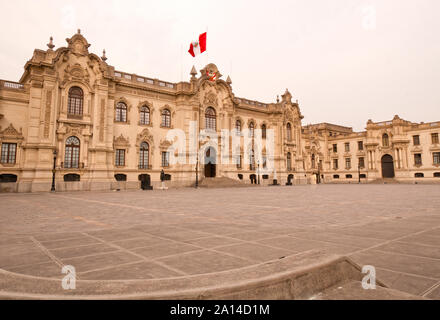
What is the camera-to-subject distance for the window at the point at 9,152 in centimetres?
2438

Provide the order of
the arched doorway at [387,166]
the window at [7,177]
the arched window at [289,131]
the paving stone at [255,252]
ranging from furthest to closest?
the arched doorway at [387,166] < the arched window at [289,131] < the window at [7,177] < the paving stone at [255,252]

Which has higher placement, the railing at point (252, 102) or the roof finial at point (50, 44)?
the roof finial at point (50, 44)

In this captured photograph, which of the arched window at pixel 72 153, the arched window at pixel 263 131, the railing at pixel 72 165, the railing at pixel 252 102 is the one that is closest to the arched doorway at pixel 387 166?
the arched window at pixel 263 131

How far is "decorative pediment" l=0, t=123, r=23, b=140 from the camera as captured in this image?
24478 mm

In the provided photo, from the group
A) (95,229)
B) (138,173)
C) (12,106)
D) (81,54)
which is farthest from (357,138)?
(95,229)

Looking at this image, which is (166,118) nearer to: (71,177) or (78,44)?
(78,44)

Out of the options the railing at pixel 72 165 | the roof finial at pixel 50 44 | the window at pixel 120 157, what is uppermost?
the roof finial at pixel 50 44

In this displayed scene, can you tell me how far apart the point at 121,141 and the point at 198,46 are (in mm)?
13882

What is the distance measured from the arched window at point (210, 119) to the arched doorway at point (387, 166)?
3760 cm

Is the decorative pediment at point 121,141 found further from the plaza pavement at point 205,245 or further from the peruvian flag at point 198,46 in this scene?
the plaza pavement at point 205,245

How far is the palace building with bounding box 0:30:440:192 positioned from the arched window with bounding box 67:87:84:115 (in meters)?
0.09

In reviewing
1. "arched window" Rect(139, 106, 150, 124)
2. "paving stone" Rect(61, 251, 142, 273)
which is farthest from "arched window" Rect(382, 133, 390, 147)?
"paving stone" Rect(61, 251, 142, 273)
